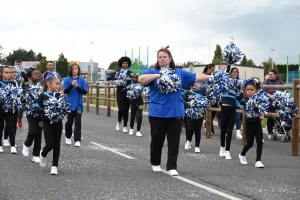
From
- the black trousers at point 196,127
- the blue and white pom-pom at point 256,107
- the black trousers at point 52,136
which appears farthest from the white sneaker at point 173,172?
the black trousers at point 196,127

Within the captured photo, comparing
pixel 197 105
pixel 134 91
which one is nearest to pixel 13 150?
pixel 197 105

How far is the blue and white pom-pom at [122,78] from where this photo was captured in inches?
611

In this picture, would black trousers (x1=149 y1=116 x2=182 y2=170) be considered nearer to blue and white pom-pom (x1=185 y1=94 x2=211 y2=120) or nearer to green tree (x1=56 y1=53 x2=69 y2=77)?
blue and white pom-pom (x1=185 y1=94 x2=211 y2=120)

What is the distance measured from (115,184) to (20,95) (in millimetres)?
3832

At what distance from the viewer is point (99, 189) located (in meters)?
7.33

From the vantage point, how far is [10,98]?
1059 centimetres

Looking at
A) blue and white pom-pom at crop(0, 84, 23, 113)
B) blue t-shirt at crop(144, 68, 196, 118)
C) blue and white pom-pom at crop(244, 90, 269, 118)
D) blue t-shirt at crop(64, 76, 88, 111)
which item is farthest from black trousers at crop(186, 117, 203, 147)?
blue and white pom-pom at crop(0, 84, 23, 113)

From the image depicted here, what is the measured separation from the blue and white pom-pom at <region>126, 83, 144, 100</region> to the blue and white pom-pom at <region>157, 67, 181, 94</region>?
21.7ft

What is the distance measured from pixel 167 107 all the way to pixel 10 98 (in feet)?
11.3

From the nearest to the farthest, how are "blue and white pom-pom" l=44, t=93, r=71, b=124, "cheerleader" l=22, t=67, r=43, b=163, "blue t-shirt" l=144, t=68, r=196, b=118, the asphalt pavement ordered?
the asphalt pavement → "blue t-shirt" l=144, t=68, r=196, b=118 → "blue and white pom-pom" l=44, t=93, r=71, b=124 → "cheerleader" l=22, t=67, r=43, b=163

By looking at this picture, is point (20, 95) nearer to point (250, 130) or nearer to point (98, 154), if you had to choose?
point (98, 154)

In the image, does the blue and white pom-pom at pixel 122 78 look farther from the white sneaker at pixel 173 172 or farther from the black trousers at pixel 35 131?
the white sneaker at pixel 173 172

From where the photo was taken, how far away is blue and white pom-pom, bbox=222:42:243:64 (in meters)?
10.2

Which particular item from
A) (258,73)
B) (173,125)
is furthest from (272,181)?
(258,73)
